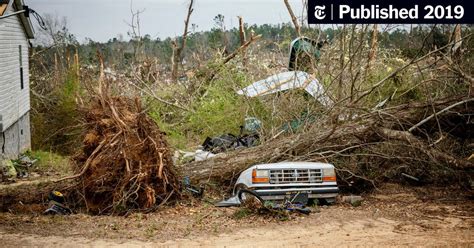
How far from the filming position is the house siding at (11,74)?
15323 mm

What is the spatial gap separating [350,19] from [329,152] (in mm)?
2401

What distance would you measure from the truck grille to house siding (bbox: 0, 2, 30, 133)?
9.48 meters

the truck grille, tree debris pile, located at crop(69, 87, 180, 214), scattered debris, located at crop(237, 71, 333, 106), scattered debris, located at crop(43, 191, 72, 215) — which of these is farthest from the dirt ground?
scattered debris, located at crop(237, 71, 333, 106)

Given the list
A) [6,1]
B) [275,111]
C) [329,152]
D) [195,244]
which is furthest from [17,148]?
[195,244]

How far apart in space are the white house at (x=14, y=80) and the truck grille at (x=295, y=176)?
9502 millimetres

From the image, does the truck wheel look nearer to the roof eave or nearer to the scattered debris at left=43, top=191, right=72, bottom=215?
the scattered debris at left=43, top=191, right=72, bottom=215

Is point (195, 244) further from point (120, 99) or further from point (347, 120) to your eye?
point (347, 120)

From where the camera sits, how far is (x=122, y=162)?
813cm

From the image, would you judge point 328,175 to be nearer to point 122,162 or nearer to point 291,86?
point 122,162

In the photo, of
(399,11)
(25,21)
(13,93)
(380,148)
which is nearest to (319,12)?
(399,11)

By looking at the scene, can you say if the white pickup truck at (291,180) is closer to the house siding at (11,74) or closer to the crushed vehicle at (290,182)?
the crushed vehicle at (290,182)

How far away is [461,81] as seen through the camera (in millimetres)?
10125

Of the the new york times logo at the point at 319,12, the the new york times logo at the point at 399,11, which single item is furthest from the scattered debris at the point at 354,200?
the the new york times logo at the point at 319,12

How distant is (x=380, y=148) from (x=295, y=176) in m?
2.15
